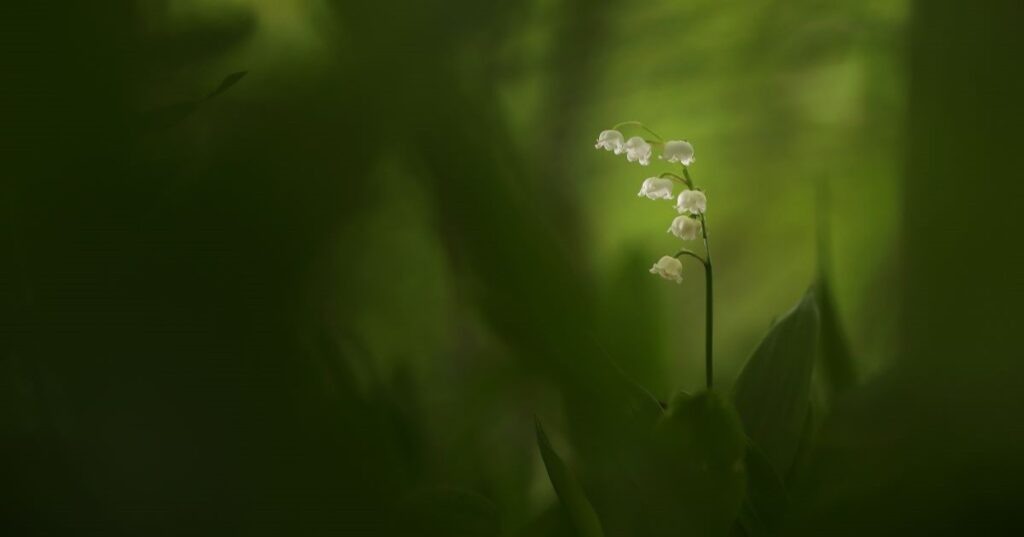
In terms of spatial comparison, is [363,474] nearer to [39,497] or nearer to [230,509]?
[230,509]

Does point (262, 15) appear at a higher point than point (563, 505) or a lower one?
higher

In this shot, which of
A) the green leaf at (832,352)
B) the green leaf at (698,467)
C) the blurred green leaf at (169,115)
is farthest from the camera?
the green leaf at (832,352)

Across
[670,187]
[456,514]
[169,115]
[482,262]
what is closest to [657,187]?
[670,187]

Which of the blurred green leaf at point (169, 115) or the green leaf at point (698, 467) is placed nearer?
the green leaf at point (698, 467)

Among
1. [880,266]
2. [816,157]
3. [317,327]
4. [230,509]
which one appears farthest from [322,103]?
[880,266]

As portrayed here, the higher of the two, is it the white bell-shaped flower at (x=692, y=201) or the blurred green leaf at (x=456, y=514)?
the white bell-shaped flower at (x=692, y=201)

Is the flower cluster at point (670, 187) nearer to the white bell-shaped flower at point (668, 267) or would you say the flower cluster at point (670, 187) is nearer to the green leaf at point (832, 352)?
the white bell-shaped flower at point (668, 267)

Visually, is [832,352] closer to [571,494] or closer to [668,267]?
[668,267]

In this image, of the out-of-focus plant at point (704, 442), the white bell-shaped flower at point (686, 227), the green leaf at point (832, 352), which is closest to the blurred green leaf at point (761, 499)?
the out-of-focus plant at point (704, 442)

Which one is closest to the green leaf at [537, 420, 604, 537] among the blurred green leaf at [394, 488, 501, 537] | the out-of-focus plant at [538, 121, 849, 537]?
the out-of-focus plant at [538, 121, 849, 537]
